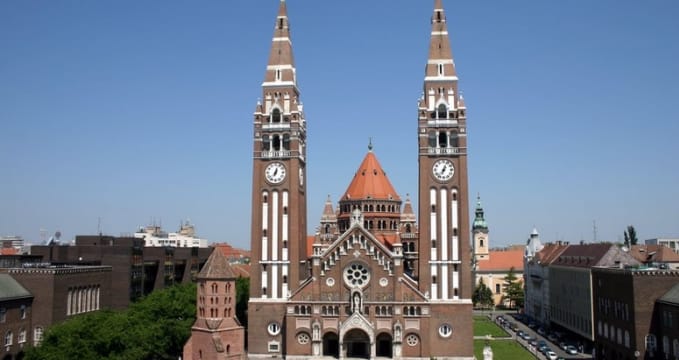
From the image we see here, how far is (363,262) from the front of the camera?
74812 mm

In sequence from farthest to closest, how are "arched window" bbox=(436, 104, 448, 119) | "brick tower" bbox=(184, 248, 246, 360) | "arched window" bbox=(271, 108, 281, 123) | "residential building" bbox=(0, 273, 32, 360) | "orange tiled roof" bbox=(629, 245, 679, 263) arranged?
"orange tiled roof" bbox=(629, 245, 679, 263), "arched window" bbox=(271, 108, 281, 123), "arched window" bbox=(436, 104, 448, 119), "residential building" bbox=(0, 273, 32, 360), "brick tower" bbox=(184, 248, 246, 360)

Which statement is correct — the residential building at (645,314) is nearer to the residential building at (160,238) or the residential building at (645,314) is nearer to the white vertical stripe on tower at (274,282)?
the white vertical stripe on tower at (274,282)

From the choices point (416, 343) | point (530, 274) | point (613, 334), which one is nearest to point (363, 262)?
point (416, 343)

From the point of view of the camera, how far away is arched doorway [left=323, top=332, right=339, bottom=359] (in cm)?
7450

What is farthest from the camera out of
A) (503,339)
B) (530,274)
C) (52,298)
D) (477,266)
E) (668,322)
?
(477,266)

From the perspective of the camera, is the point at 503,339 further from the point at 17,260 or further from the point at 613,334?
the point at 17,260

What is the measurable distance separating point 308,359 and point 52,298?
88.4 feet

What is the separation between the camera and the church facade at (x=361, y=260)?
7312 centimetres

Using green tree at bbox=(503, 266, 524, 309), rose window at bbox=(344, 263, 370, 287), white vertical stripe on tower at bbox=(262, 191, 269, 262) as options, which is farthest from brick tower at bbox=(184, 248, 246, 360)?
green tree at bbox=(503, 266, 524, 309)

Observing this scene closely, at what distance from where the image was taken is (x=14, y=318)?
6397cm

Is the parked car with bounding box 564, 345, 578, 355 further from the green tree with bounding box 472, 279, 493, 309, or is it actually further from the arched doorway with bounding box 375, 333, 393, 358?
the green tree with bounding box 472, 279, 493, 309

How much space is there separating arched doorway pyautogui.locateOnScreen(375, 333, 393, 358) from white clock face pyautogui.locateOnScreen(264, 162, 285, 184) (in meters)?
21.0

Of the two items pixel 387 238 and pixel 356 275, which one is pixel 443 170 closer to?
pixel 356 275

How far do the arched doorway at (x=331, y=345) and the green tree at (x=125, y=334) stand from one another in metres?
14.8
